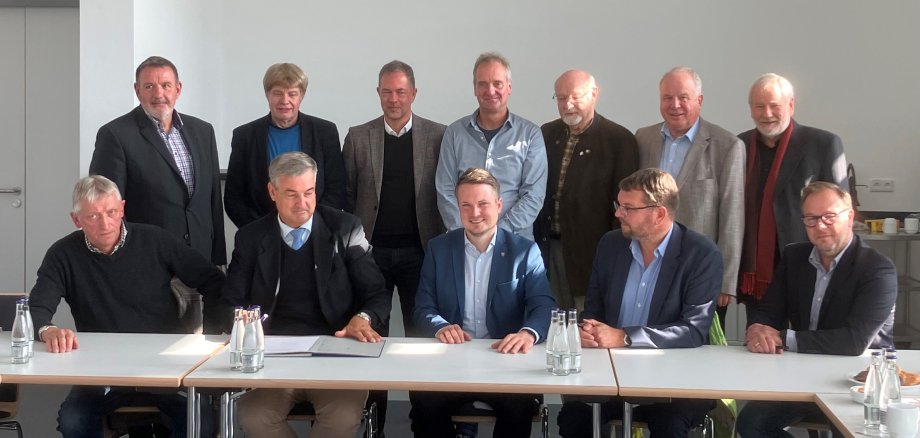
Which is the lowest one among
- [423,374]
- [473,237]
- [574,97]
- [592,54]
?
[423,374]

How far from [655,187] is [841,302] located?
0.73 metres

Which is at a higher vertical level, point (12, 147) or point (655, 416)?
point (12, 147)

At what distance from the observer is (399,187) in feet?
14.1

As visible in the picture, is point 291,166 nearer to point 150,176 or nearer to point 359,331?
point 359,331

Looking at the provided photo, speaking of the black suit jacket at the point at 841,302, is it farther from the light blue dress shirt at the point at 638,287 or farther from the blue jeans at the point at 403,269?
the blue jeans at the point at 403,269

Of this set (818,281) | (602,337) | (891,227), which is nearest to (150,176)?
(602,337)

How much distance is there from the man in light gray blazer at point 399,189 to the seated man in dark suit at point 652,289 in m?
1.06

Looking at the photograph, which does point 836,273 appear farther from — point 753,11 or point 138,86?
point 753,11

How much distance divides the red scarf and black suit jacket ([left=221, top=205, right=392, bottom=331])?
1.56m

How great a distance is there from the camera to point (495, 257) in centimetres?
349

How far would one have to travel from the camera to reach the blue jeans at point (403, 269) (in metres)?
4.29

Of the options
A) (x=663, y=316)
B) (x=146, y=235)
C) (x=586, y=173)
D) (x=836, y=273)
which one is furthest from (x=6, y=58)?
(x=836, y=273)

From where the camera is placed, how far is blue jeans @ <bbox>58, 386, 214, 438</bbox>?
3.25 metres

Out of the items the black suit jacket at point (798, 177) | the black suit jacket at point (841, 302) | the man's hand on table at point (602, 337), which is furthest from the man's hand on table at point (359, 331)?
the black suit jacket at point (798, 177)
